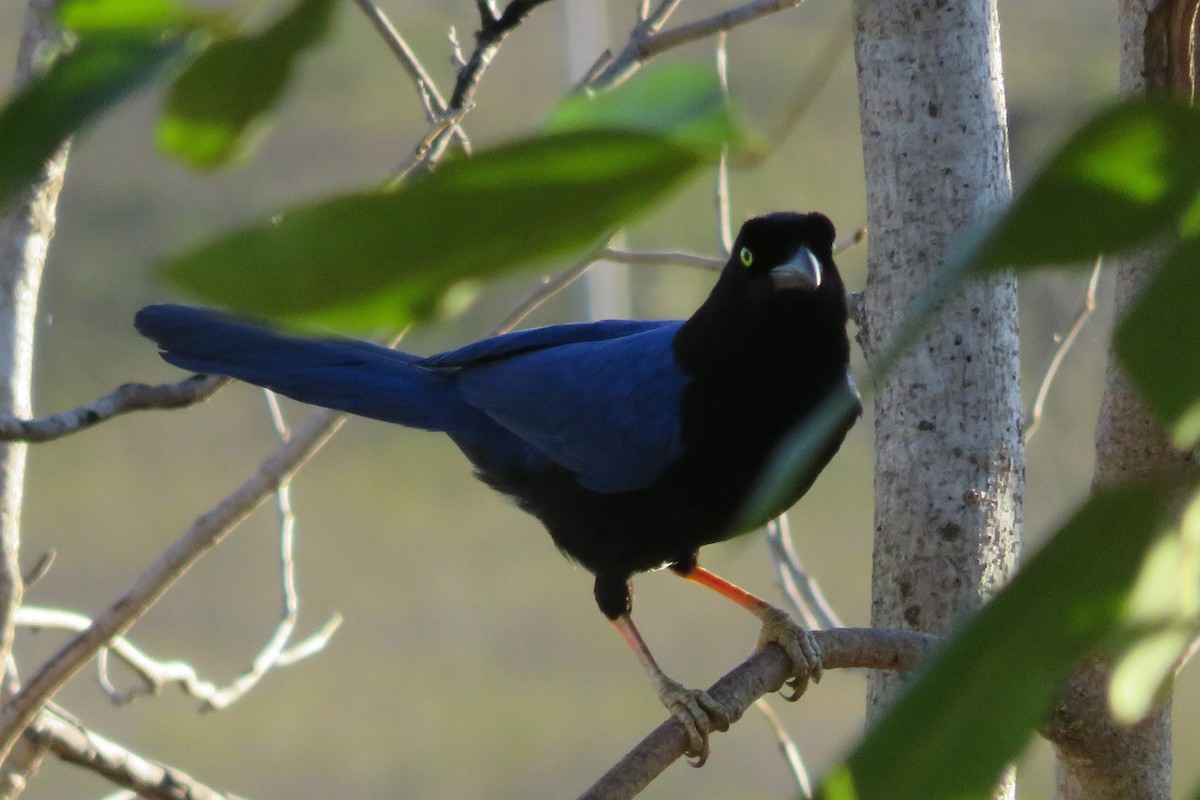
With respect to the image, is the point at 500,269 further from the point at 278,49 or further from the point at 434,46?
the point at 434,46

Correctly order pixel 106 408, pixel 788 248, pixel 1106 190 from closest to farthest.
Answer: pixel 1106 190 < pixel 106 408 < pixel 788 248

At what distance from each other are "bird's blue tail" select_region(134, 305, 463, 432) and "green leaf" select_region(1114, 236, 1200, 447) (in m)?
1.35

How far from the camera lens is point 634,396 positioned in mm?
1844

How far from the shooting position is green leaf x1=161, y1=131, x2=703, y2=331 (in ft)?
0.87

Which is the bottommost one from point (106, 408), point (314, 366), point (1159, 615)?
point (314, 366)

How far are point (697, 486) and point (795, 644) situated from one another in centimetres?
25

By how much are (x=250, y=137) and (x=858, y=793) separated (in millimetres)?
229

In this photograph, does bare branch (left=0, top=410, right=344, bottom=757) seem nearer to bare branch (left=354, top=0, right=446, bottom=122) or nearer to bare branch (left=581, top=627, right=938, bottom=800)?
bare branch (left=354, top=0, right=446, bottom=122)

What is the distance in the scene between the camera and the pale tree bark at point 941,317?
4.91 ft

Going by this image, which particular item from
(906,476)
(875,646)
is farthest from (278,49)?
(906,476)

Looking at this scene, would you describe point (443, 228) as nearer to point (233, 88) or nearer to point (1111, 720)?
point (233, 88)

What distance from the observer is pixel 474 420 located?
199 centimetres

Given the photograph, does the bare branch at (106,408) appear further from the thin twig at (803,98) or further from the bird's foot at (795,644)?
the thin twig at (803,98)

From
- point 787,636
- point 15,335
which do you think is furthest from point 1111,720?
point 15,335
